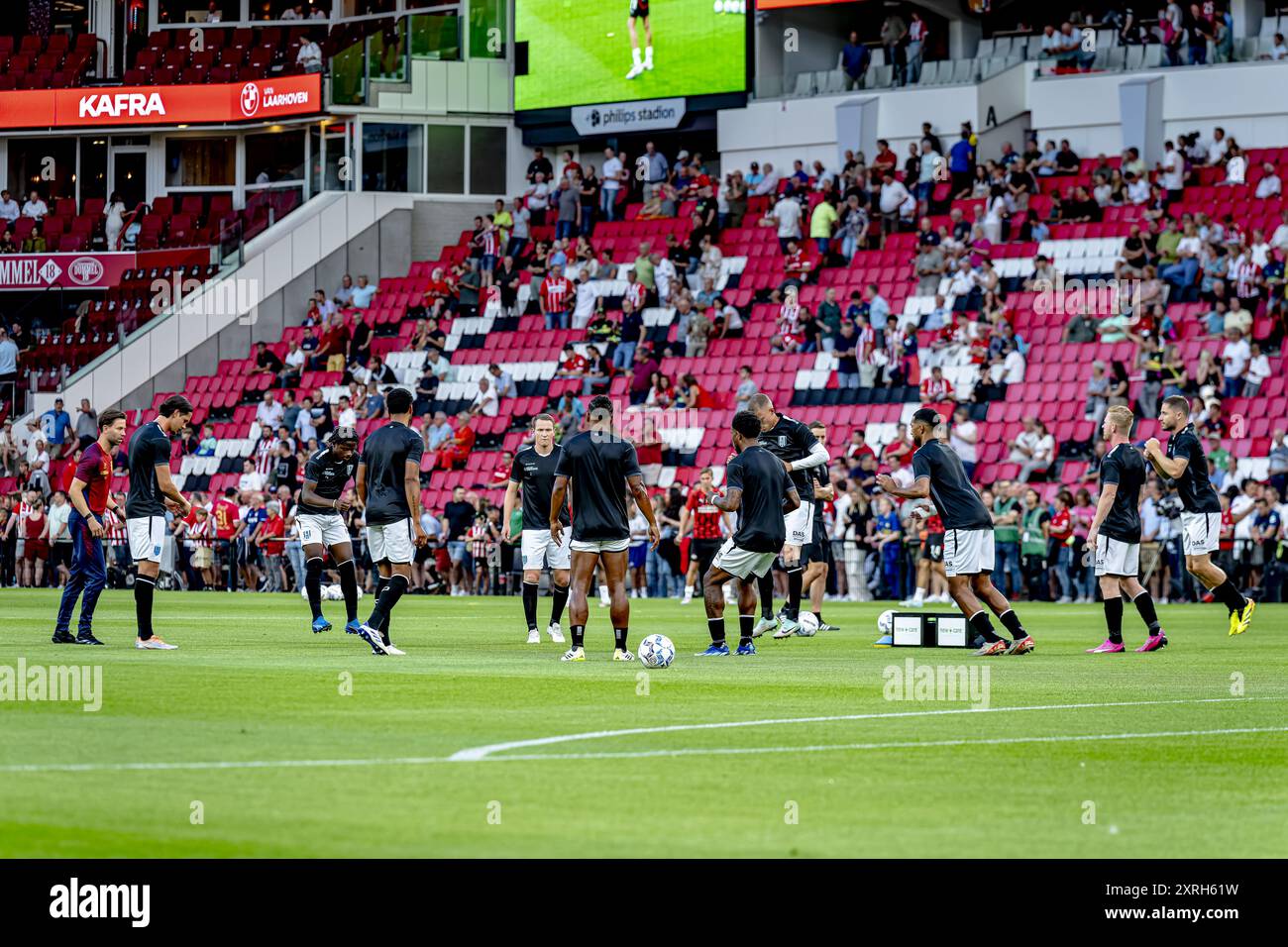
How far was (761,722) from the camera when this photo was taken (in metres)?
12.6

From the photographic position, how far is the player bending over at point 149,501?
18697 millimetres

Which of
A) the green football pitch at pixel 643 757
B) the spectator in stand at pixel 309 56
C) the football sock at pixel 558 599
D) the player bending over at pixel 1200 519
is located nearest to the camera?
the green football pitch at pixel 643 757

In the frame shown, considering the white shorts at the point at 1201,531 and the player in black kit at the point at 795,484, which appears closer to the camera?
the player in black kit at the point at 795,484

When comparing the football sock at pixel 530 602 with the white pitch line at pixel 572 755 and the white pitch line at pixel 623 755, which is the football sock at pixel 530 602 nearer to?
the white pitch line at pixel 572 755

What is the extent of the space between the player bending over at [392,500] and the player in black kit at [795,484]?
3846 millimetres

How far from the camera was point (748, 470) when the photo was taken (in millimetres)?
18438

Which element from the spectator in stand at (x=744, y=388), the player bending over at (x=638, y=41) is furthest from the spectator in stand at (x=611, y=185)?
the spectator in stand at (x=744, y=388)

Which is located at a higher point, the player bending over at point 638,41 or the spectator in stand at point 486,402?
the player bending over at point 638,41

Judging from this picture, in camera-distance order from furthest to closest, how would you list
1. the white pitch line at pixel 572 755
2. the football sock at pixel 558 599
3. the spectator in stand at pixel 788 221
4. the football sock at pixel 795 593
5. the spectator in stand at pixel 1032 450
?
the spectator in stand at pixel 788 221 → the spectator in stand at pixel 1032 450 → the football sock at pixel 795 593 → the football sock at pixel 558 599 → the white pitch line at pixel 572 755

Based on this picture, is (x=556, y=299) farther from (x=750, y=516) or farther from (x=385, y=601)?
(x=385, y=601)

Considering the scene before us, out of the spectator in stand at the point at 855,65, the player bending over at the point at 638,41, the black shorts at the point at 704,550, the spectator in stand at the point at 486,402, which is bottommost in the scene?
the black shorts at the point at 704,550

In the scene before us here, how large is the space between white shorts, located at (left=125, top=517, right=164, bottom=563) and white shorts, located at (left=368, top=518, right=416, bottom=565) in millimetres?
1937

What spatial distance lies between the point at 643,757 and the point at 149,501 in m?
9.53
